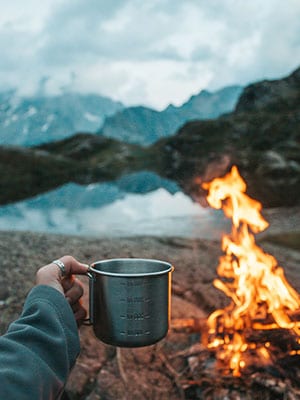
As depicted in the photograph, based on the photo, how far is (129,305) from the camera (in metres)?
2.38

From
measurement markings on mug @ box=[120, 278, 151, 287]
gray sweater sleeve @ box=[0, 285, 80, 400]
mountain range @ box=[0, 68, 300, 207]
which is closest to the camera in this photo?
gray sweater sleeve @ box=[0, 285, 80, 400]

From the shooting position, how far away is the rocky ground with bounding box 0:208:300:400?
3.56m

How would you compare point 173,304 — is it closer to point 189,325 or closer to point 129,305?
point 189,325

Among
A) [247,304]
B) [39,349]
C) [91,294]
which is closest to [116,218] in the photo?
[247,304]

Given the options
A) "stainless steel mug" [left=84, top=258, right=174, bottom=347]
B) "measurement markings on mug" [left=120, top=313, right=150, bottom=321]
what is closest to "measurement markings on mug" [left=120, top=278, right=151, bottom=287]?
"stainless steel mug" [left=84, top=258, right=174, bottom=347]

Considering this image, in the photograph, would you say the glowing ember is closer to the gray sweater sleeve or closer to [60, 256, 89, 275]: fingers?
[60, 256, 89, 275]: fingers

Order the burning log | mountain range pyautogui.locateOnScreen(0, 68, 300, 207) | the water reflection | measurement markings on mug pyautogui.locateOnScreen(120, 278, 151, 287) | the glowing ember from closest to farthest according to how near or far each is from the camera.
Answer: measurement markings on mug pyautogui.locateOnScreen(120, 278, 151, 287)
the glowing ember
the burning log
the water reflection
mountain range pyautogui.locateOnScreen(0, 68, 300, 207)

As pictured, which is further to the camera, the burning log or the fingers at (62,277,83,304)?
the burning log

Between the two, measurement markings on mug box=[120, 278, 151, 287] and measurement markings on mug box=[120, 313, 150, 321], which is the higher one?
measurement markings on mug box=[120, 278, 151, 287]

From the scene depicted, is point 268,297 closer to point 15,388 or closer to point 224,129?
point 15,388

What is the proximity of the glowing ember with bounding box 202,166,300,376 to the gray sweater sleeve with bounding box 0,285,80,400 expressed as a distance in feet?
7.21

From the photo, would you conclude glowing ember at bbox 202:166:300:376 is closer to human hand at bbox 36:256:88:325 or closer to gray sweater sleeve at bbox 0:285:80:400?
human hand at bbox 36:256:88:325

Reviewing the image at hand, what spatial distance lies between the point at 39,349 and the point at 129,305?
0.72 m

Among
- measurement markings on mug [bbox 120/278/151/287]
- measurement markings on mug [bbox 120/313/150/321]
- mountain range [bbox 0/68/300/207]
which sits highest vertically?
mountain range [bbox 0/68/300/207]
